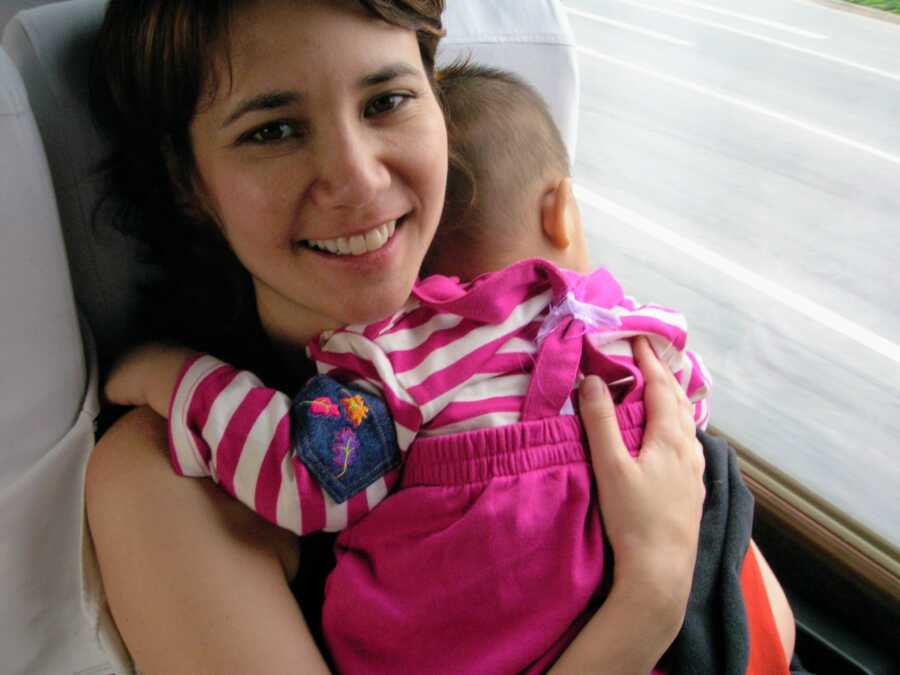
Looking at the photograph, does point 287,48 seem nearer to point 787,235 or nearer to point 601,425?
point 601,425

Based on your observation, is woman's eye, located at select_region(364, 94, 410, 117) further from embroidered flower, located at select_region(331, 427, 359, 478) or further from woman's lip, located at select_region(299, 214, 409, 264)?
embroidered flower, located at select_region(331, 427, 359, 478)

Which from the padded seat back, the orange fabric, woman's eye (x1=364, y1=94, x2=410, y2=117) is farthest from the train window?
the padded seat back

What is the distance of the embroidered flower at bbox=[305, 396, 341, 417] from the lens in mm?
746

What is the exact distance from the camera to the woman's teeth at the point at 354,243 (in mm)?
753

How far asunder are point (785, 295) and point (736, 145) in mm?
350

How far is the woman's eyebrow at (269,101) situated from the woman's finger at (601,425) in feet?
1.29

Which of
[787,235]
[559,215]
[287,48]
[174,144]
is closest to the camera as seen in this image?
[287,48]

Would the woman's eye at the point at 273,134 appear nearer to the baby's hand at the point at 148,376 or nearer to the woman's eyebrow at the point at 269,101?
the woman's eyebrow at the point at 269,101

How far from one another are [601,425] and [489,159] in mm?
366

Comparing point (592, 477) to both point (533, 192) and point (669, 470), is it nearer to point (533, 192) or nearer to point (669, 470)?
point (669, 470)

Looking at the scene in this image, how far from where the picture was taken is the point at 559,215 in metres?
0.95

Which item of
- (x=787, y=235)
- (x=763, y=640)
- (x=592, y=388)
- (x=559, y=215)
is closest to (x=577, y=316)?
(x=592, y=388)

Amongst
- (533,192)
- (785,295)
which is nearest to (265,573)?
(533,192)

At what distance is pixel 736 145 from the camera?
5.08ft
